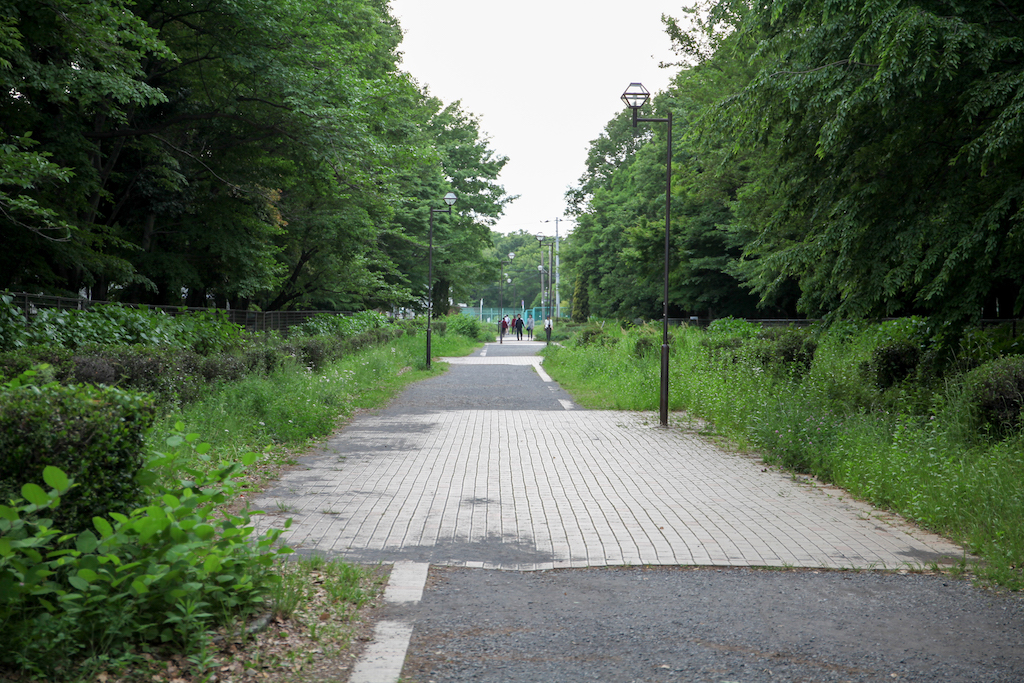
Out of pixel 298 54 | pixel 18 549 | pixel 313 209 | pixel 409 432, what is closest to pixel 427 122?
pixel 313 209

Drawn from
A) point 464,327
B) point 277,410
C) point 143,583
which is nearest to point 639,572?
point 143,583

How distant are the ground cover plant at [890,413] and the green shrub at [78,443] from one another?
524 centimetres

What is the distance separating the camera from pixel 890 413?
34.2 feet

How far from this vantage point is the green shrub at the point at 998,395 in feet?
25.5

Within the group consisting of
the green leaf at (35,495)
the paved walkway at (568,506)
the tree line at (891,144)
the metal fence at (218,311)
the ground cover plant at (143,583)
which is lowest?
the paved walkway at (568,506)

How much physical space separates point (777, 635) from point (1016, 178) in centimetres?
754

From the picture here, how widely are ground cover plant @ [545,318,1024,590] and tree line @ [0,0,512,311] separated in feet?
30.5

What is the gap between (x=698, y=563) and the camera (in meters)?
5.36

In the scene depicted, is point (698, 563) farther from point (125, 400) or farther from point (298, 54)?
point (298, 54)

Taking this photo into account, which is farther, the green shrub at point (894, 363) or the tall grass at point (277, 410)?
the green shrub at point (894, 363)

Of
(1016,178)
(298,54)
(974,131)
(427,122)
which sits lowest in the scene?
(1016,178)

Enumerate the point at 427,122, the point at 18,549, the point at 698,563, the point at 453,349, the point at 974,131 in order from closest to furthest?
the point at 18,549 < the point at 698,563 < the point at 974,131 < the point at 453,349 < the point at 427,122

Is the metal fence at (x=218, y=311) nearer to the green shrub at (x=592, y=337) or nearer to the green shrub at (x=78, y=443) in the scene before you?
the green shrub at (x=78, y=443)

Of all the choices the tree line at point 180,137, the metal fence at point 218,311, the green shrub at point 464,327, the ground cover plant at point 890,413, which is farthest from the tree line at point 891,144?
the green shrub at point 464,327
